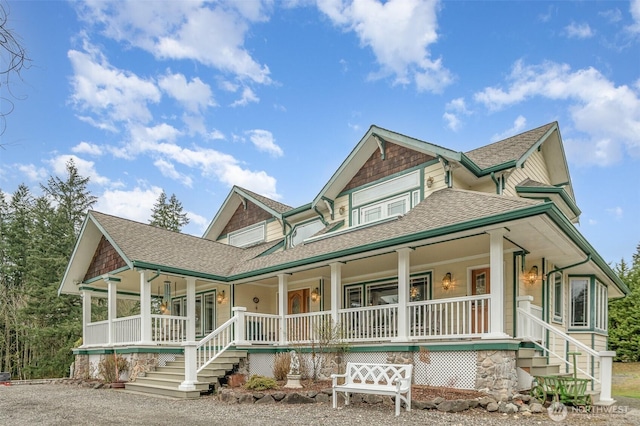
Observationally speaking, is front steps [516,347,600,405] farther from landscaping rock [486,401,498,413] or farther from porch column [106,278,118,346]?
porch column [106,278,118,346]

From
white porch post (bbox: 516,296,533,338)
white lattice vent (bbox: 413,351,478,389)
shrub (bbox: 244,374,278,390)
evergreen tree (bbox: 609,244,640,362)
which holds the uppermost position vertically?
white porch post (bbox: 516,296,533,338)

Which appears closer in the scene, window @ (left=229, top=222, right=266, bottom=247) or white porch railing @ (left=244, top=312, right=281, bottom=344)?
white porch railing @ (left=244, top=312, right=281, bottom=344)

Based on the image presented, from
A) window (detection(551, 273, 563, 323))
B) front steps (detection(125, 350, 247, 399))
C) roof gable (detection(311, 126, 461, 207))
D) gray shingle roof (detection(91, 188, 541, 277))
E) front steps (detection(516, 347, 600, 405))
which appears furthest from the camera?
roof gable (detection(311, 126, 461, 207))

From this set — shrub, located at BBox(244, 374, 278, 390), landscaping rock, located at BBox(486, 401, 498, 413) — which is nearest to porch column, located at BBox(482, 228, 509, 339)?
landscaping rock, located at BBox(486, 401, 498, 413)

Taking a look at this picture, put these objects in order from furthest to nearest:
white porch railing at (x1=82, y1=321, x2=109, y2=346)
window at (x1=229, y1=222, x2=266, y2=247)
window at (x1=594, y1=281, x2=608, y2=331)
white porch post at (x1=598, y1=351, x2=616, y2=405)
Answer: window at (x1=229, y1=222, x2=266, y2=247) → white porch railing at (x1=82, y1=321, x2=109, y2=346) → window at (x1=594, y1=281, x2=608, y2=331) → white porch post at (x1=598, y1=351, x2=616, y2=405)

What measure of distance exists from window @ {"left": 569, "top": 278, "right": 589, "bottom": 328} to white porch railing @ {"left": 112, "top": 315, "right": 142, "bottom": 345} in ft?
39.4

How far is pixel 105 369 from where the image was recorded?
13375 millimetres

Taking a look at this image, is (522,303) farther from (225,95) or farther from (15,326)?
(15,326)

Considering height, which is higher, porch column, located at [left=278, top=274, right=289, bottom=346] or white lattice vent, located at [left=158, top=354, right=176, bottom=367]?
porch column, located at [left=278, top=274, right=289, bottom=346]

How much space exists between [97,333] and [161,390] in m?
5.51

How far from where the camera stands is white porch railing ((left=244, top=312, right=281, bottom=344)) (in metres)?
12.5

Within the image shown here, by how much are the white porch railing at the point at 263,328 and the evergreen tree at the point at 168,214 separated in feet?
96.1

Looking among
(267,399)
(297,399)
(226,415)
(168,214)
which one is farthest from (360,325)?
(168,214)

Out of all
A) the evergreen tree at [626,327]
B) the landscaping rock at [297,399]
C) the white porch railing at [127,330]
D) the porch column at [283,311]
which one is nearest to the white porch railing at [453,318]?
the landscaping rock at [297,399]
